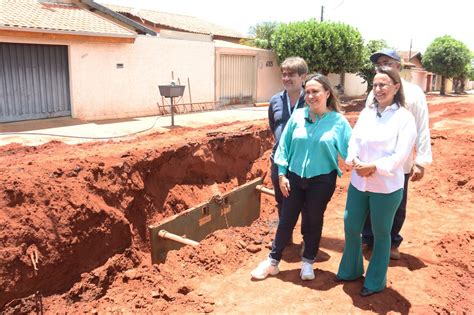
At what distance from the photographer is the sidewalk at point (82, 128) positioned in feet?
26.6

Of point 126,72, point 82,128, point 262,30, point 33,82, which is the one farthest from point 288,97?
point 262,30

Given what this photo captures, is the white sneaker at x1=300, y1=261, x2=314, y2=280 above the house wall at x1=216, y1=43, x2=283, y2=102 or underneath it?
underneath

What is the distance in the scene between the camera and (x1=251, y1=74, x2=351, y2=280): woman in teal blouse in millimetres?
3426

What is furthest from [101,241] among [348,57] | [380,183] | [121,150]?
[348,57]

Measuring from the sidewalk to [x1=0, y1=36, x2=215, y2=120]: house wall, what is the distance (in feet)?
1.98

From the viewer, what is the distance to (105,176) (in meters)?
5.10

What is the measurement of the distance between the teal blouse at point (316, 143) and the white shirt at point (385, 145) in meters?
0.24

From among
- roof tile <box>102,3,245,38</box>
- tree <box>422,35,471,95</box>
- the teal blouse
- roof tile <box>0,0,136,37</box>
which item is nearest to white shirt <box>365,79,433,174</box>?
A: the teal blouse

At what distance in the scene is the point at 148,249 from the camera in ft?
17.6

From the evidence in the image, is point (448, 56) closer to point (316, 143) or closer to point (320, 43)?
point (320, 43)

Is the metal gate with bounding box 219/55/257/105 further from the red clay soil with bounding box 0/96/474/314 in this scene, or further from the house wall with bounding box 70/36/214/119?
the red clay soil with bounding box 0/96/474/314

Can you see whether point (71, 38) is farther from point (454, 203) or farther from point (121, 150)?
point (454, 203)

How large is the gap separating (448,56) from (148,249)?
33.2 m

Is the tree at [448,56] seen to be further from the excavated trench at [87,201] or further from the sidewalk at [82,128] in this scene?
the excavated trench at [87,201]
